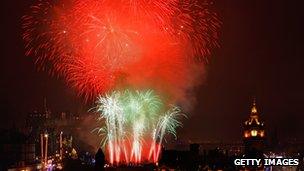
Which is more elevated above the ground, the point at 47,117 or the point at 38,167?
the point at 47,117

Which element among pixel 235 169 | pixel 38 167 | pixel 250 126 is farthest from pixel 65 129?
pixel 235 169

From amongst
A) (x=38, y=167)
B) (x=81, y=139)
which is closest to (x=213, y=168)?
(x=38, y=167)

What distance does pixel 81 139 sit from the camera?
146 meters

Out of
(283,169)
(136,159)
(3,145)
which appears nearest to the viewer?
(136,159)

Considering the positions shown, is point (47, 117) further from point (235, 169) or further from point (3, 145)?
point (235, 169)

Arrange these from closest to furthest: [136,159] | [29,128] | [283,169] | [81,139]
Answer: [136,159] → [283,169] → [81,139] → [29,128]

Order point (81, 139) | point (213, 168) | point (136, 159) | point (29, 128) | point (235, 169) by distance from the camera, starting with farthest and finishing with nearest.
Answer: point (29, 128) → point (81, 139) → point (213, 168) → point (235, 169) → point (136, 159)

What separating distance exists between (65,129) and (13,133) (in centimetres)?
4200

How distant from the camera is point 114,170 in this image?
192 ft

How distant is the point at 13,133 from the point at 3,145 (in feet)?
25.7

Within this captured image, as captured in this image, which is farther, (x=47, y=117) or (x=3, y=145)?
(x=47, y=117)

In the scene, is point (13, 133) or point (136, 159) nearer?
point (136, 159)

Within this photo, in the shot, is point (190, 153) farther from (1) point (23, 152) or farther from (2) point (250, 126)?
(2) point (250, 126)

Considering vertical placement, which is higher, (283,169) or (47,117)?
(47,117)
